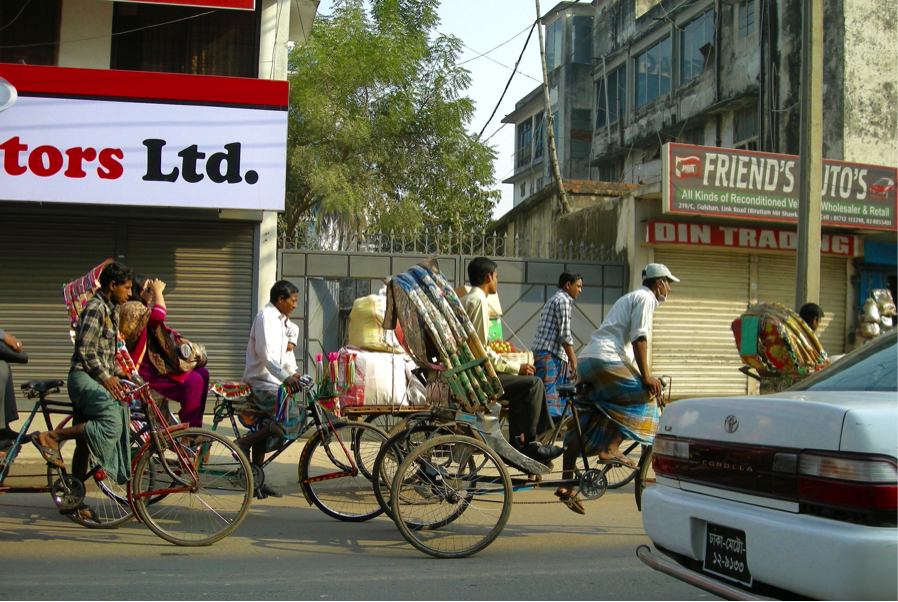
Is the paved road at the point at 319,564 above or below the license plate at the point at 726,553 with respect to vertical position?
below

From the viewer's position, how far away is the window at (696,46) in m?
20.0

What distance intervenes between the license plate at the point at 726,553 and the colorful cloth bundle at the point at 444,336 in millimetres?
2110

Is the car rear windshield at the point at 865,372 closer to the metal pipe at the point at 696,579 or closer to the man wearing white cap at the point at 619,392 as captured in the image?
the metal pipe at the point at 696,579

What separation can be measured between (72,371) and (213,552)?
1.50m

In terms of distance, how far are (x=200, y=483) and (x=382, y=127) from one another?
39.4 ft

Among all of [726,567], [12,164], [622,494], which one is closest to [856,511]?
[726,567]

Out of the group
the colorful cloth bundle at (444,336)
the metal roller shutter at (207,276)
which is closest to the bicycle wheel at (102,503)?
the colorful cloth bundle at (444,336)

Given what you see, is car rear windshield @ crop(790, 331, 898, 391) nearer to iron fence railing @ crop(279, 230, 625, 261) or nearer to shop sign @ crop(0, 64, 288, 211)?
iron fence railing @ crop(279, 230, 625, 261)

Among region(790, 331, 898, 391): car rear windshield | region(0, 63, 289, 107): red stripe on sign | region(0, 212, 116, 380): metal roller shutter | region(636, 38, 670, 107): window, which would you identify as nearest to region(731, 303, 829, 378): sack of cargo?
region(790, 331, 898, 391): car rear windshield

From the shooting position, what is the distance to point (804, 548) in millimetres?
2646

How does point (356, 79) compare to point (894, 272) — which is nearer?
point (894, 272)

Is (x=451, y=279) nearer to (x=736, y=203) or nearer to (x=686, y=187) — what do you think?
(x=686, y=187)

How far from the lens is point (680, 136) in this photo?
70.4ft

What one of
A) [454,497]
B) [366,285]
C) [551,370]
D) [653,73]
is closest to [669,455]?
[454,497]
